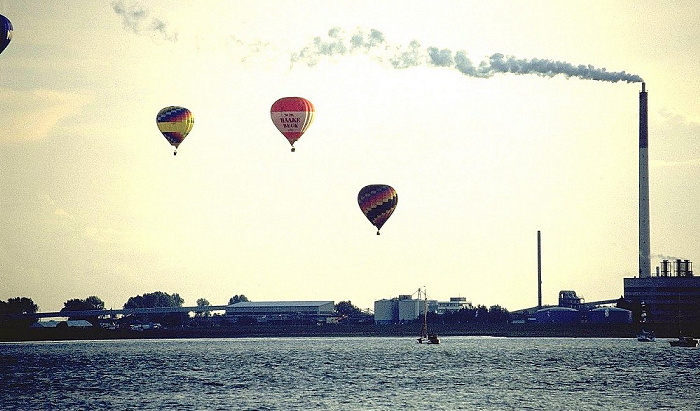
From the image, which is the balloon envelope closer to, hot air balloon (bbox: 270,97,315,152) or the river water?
hot air balloon (bbox: 270,97,315,152)

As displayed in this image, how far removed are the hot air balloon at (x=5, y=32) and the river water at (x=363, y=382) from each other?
33.5 meters

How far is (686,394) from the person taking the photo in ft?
352

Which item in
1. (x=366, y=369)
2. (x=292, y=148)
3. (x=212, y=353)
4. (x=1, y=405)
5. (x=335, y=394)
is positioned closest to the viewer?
(x=1, y=405)

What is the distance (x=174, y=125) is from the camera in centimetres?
16588

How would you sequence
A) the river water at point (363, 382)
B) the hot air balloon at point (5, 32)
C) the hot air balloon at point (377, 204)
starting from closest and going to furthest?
the river water at point (363, 382)
the hot air balloon at point (5, 32)
the hot air balloon at point (377, 204)

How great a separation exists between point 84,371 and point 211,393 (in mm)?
41126

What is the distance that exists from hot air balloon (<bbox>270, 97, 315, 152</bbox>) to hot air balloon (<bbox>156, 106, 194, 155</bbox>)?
15391 mm

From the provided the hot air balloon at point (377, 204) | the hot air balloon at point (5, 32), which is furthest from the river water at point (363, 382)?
the hot air balloon at point (5, 32)

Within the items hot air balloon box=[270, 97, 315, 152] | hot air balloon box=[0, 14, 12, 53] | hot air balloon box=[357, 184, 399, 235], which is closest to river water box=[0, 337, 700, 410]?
hot air balloon box=[357, 184, 399, 235]

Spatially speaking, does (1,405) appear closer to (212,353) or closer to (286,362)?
(286,362)

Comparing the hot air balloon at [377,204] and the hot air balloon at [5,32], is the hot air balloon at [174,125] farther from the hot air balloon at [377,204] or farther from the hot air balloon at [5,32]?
the hot air balloon at [5,32]

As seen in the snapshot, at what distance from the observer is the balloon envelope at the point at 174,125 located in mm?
165750

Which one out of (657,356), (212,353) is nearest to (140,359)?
(212,353)

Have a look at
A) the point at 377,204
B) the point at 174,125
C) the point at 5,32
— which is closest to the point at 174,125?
the point at 174,125
